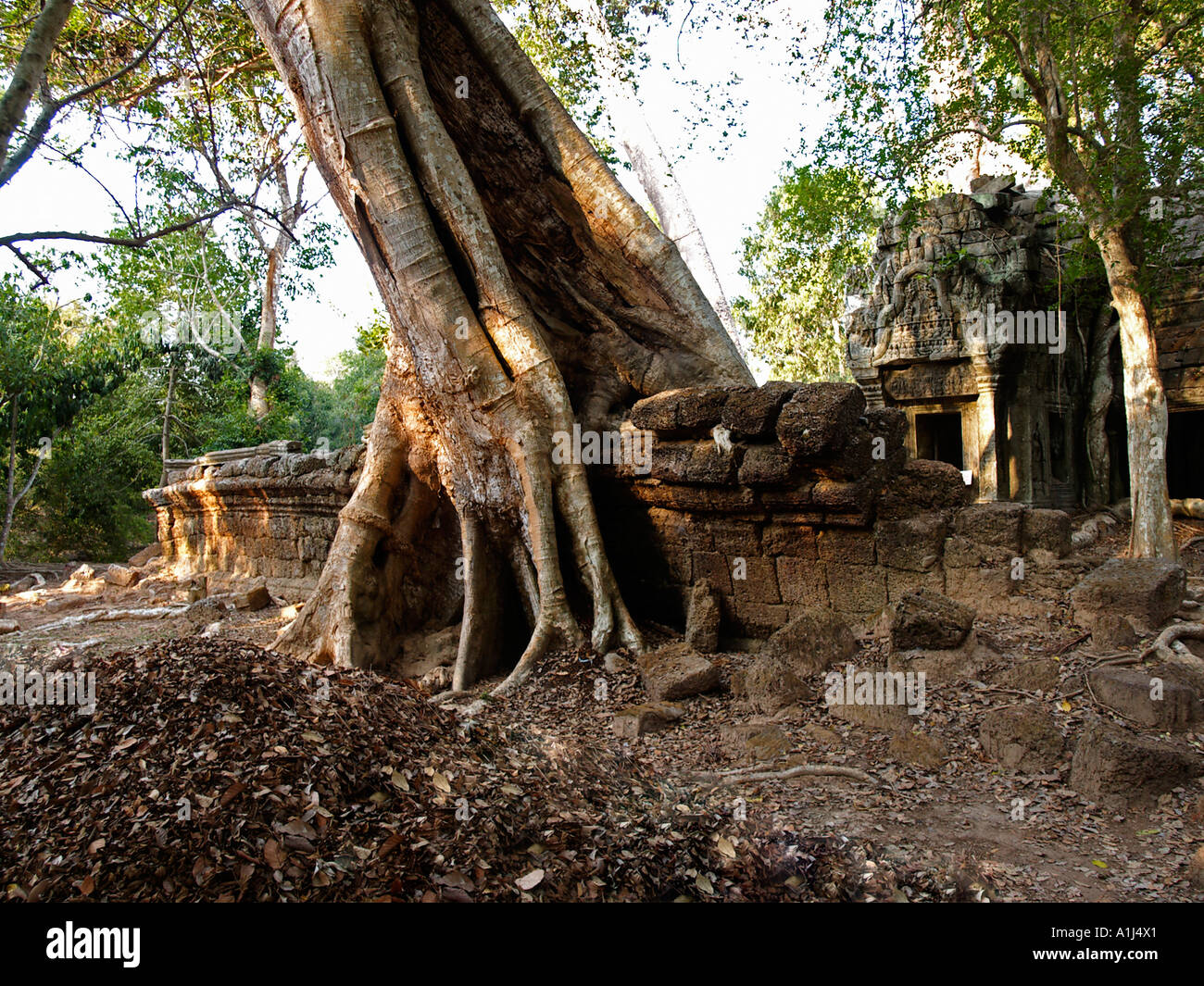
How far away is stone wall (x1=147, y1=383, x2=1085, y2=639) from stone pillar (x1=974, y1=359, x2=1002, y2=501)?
25.8 feet

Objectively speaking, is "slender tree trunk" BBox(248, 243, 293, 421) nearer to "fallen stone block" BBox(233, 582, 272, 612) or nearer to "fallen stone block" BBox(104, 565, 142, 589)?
"fallen stone block" BBox(104, 565, 142, 589)

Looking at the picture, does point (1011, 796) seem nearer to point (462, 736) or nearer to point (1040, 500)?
point (462, 736)

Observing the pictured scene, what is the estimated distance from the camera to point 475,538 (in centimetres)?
514

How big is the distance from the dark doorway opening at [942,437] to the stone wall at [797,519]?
30.0 feet

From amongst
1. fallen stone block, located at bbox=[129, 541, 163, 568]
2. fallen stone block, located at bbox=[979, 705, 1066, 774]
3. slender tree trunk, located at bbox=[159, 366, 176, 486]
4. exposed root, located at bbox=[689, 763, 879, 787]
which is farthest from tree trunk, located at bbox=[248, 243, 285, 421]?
fallen stone block, located at bbox=[979, 705, 1066, 774]

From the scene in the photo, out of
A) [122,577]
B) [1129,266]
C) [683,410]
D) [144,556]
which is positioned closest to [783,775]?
[683,410]

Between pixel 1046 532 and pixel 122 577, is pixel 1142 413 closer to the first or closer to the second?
pixel 1046 532

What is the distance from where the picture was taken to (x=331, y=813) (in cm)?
222

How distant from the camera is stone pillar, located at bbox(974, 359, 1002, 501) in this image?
11320 mm

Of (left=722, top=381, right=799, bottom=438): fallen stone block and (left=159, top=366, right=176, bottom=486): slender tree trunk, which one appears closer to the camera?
(left=722, top=381, right=799, bottom=438): fallen stone block

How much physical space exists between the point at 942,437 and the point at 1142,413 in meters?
6.62

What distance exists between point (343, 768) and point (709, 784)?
4.90 feet

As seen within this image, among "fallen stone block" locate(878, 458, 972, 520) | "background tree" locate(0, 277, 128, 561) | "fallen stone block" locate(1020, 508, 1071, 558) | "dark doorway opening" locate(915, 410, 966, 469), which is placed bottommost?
"fallen stone block" locate(1020, 508, 1071, 558)
